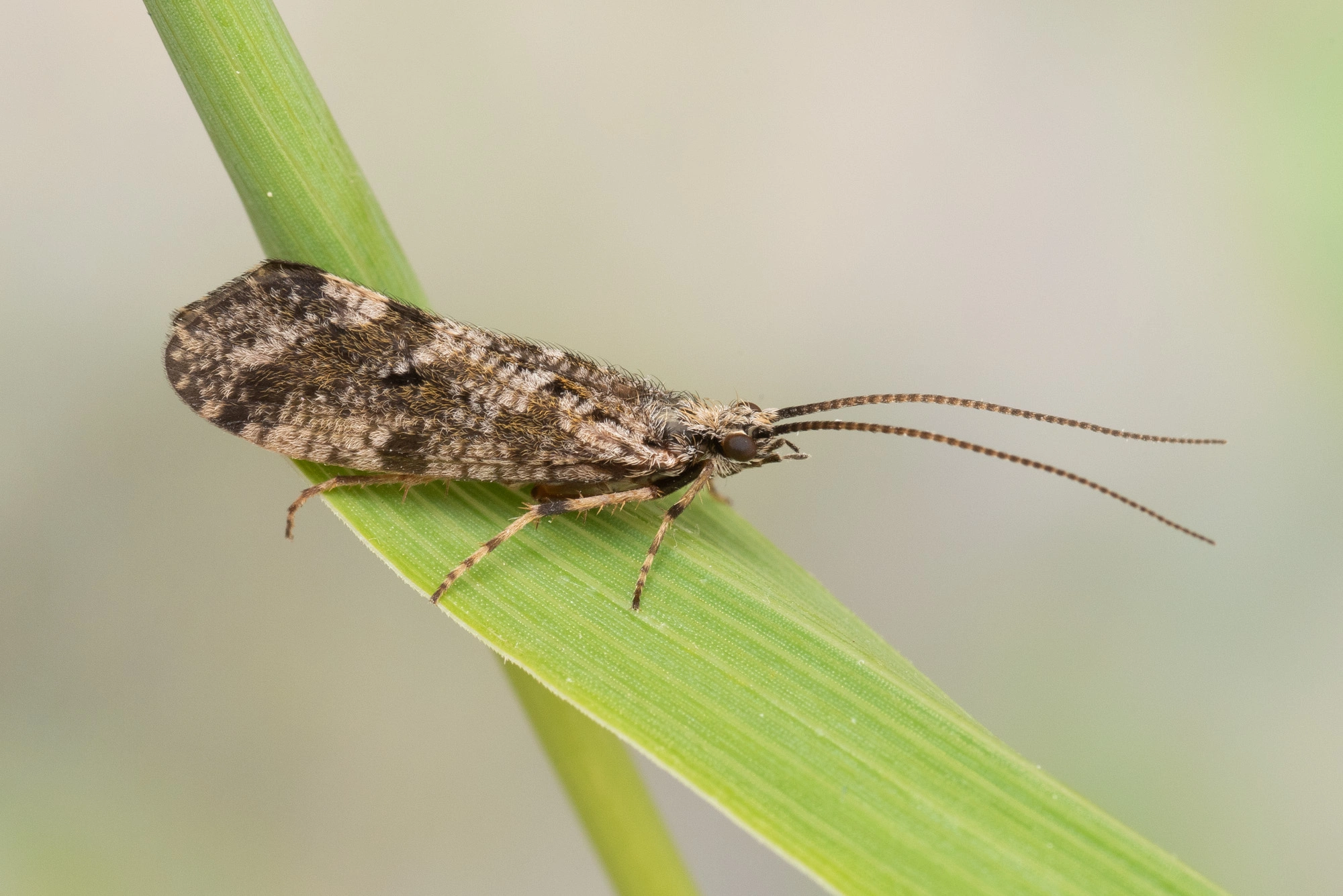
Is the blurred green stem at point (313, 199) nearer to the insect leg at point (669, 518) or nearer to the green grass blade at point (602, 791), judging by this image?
the green grass blade at point (602, 791)

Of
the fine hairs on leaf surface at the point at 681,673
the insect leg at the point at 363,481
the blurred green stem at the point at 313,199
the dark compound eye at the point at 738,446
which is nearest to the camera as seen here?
the fine hairs on leaf surface at the point at 681,673

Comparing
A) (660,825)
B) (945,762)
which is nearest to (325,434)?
(660,825)

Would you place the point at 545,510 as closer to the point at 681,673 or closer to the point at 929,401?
the point at 681,673

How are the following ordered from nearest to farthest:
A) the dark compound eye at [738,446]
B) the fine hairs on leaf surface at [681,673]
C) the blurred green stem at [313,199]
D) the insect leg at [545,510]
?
1. the fine hairs on leaf surface at [681,673]
2. the blurred green stem at [313,199]
3. the insect leg at [545,510]
4. the dark compound eye at [738,446]

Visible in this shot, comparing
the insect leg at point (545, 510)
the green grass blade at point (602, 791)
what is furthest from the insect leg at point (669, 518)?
the green grass blade at point (602, 791)

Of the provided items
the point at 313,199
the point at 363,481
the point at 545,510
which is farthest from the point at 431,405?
the point at 313,199

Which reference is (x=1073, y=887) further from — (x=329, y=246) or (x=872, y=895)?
(x=329, y=246)
